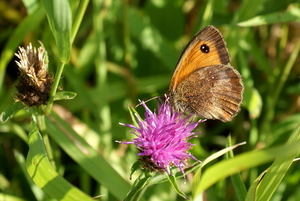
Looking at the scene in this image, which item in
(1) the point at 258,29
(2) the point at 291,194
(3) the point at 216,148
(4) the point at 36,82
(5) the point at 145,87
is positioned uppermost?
(4) the point at 36,82

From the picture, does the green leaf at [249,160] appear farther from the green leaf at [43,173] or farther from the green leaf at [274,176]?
the green leaf at [43,173]

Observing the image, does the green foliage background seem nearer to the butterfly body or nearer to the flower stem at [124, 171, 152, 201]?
the butterfly body

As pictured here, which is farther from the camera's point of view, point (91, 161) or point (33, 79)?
point (91, 161)

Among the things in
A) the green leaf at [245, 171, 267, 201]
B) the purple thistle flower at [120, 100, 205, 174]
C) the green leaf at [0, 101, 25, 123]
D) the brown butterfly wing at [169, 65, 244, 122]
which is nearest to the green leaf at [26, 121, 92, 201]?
the green leaf at [0, 101, 25, 123]

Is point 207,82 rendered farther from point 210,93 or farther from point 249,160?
point 249,160

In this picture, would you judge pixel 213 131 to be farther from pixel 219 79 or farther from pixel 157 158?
pixel 157 158

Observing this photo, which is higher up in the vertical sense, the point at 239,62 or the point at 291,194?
the point at 239,62

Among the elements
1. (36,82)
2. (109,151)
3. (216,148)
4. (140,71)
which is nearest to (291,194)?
(216,148)

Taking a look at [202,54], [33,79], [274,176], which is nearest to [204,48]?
[202,54]
